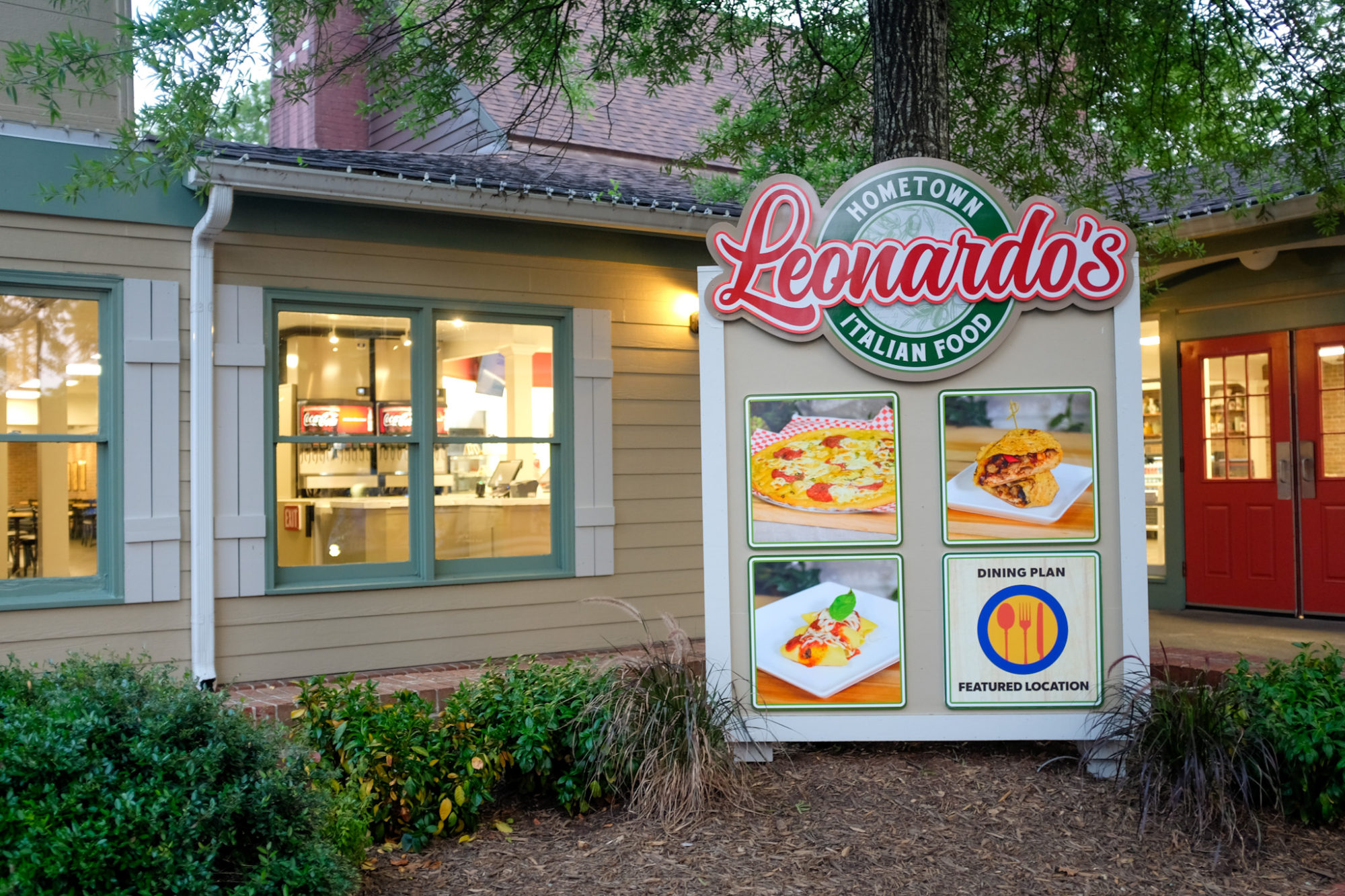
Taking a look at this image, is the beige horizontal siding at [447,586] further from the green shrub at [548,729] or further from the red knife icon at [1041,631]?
the red knife icon at [1041,631]

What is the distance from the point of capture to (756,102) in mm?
8953

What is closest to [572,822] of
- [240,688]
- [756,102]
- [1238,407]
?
[240,688]

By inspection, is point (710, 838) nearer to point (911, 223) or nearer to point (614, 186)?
point (911, 223)

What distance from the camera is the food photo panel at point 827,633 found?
5.11 m

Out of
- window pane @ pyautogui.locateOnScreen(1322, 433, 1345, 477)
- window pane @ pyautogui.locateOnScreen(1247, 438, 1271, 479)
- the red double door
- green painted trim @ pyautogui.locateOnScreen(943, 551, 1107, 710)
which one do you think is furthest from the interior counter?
window pane @ pyautogui.locateOnScreen(1322, 433, 1345, 477)

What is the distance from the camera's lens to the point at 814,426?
5.17 m

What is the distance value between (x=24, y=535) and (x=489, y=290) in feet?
10.1

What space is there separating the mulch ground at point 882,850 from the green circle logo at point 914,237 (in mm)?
1876

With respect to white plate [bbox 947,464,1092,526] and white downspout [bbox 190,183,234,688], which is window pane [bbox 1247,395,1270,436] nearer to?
white plate [bbox 947,464,1092,526]

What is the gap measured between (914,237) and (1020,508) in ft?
4.28

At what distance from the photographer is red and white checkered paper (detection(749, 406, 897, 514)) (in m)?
5.15

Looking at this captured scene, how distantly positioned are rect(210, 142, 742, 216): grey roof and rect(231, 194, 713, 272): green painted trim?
258 millimetres

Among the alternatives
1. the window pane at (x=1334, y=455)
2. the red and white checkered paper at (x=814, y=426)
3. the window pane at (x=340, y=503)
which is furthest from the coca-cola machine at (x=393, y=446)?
the window pane at (x=1334, y=455)

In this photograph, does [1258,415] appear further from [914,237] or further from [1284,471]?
[914,237]
